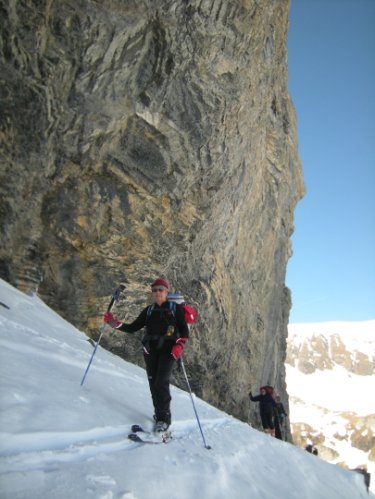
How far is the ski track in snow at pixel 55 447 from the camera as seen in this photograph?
10.6ft

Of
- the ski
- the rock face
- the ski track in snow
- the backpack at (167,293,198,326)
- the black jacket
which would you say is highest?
the rock face

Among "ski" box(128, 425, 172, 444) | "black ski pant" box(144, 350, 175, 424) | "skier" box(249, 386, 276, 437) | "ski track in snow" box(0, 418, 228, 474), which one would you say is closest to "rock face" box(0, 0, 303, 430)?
"skier" box(249, 386, 276, 437)

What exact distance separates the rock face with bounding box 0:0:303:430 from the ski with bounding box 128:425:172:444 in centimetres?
921

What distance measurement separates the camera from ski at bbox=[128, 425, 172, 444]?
4.61m

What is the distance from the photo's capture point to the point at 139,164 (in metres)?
14.2

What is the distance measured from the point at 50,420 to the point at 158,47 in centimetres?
1319

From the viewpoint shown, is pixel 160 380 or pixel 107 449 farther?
pixel 160 380

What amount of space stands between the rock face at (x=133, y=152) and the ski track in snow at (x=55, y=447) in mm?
9450

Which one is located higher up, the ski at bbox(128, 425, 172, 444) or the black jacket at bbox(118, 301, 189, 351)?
the black jacket at bbox(118, 301, 189, 351)

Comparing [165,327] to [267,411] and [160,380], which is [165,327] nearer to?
[160,380]

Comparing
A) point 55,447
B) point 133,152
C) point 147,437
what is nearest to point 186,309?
point 147,437

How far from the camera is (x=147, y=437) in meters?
4.81

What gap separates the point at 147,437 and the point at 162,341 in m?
1.37

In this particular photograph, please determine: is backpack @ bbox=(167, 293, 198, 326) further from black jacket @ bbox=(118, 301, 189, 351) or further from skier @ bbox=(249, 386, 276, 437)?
skier @ bbox=(249, 386, 276, 437)
